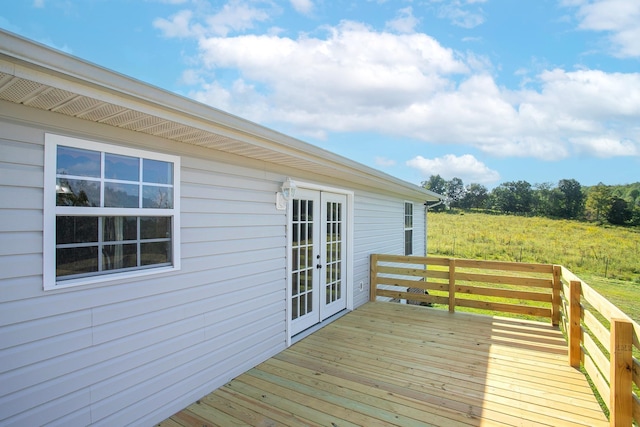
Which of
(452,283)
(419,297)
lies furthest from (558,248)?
(419,297)

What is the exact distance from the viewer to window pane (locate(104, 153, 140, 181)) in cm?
213

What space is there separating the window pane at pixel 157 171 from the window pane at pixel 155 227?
0.29m

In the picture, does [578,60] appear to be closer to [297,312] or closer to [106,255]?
[297,312]

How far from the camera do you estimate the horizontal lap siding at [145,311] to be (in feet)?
5.66

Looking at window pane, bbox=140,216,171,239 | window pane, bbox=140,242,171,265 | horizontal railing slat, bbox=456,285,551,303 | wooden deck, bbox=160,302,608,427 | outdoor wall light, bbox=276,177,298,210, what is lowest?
wooden deck, bbox=160,302,608,427

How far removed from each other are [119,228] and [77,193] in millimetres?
355

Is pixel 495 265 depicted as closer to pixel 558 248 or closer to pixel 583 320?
pixel 583 320

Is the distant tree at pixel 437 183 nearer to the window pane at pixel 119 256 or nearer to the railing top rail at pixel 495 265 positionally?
the railing top rail at pixel 495 265

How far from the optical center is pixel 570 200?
106 ft

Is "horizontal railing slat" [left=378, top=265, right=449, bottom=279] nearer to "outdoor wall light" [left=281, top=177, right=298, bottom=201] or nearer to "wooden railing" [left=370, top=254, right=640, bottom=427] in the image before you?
"wooden railing" [left=370, top=254, right=640, bottom=427]

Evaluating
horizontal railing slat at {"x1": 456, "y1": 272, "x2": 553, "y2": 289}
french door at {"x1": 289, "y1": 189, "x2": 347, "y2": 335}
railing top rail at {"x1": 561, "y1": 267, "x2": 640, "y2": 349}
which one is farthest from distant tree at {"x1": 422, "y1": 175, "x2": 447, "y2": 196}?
railing top rail at {"x1": 561, "y1": 267, "x2": 640, "y2": 349}

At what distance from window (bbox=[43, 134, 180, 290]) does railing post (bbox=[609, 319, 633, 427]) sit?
10.9ft

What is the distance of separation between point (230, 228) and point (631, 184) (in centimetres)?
5421

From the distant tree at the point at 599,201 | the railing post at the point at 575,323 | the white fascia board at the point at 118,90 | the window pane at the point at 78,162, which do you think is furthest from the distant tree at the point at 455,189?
the window pane at the point at 78,162
